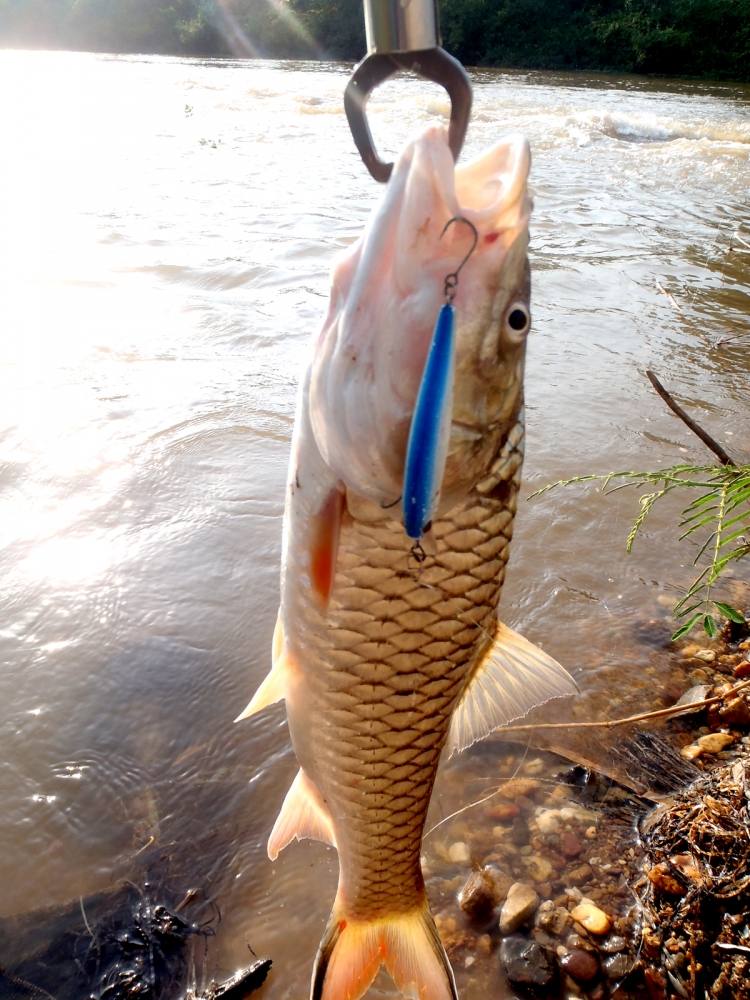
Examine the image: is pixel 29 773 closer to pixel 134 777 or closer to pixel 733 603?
pixel 134 777

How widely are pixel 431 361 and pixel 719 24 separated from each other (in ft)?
173

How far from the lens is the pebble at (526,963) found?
1.98 m

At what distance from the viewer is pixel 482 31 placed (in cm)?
4925

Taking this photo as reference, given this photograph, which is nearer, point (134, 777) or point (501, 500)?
point (501, 500)

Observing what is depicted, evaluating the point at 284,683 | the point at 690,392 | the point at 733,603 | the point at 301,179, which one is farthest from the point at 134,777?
the point at 301,179

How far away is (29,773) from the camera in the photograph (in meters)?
2.56

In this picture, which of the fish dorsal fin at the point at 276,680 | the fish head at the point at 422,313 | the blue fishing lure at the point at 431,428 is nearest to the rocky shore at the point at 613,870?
the fish dorsal fin at the point at 276,680

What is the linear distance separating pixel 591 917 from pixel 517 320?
1.69 meters

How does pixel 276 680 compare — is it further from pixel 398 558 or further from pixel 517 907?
pixel 517 907

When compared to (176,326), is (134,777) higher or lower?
lower

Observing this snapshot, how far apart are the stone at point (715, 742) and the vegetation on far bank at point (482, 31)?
46154 millimetres

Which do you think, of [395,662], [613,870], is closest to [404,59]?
[395,662]

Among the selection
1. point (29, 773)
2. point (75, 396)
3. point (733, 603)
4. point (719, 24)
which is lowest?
point (733, 603)

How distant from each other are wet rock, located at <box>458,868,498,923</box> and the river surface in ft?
0.63
